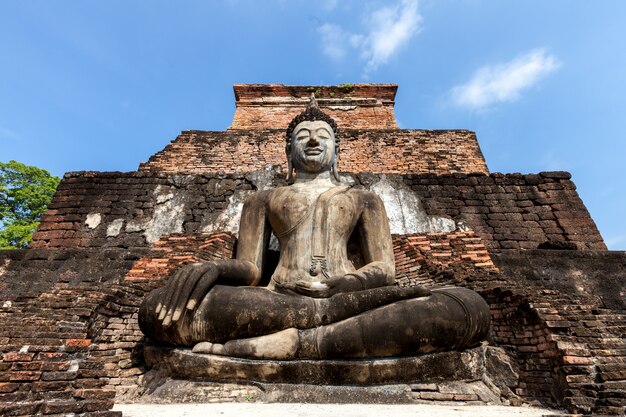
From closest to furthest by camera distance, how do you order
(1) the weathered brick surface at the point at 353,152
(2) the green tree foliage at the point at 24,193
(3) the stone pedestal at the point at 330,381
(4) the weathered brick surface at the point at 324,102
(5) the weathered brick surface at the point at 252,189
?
1. (3) the stone pedestal at the point at 330,381
2. (5) the weathered brick surface at the point at 252,189
3. (1) the weathered brick surface at the point at 353,152
4. (4) the weathered brick surface at the point at 324,102
5. (2) the green tree foliage at the point at 24,193

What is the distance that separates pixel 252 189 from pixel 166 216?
1309mm

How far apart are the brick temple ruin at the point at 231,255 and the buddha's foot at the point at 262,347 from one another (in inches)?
10.8

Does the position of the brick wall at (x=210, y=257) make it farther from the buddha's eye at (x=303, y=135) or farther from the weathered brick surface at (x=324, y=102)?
the weathered brick surface at (x=324, y=102)

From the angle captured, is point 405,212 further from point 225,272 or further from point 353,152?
point 353,152

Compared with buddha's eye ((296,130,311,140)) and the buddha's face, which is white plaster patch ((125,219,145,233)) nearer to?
the buddha's face

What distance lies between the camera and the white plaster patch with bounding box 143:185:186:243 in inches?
221

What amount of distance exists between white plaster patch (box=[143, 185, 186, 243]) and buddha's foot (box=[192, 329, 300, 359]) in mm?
2929

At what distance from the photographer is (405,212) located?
19.1 feet

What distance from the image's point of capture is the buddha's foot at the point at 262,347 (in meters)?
2.96

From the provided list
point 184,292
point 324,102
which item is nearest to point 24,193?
point 324,102

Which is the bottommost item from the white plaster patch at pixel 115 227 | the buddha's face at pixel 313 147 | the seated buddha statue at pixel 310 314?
the seated buddha statue at pixel 310 314

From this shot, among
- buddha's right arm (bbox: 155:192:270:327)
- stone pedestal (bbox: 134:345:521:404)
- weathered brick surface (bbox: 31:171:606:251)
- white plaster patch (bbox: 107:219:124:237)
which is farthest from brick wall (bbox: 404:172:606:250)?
white plaster patch (bbox: 107:219:124:237)

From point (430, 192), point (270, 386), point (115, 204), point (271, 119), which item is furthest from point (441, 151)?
point (270, 386)

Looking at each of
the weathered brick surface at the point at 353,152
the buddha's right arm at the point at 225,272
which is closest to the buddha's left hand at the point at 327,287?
the buddha's right arm at the point at 225,272
